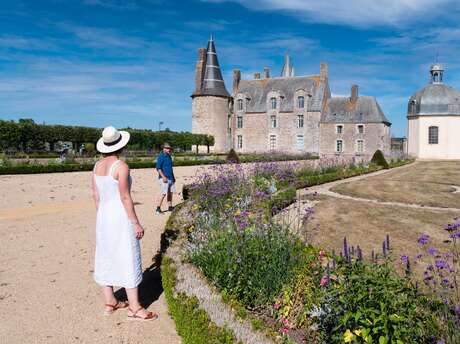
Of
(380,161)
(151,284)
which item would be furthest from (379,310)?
(380,161)

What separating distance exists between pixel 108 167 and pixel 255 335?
1686 mm

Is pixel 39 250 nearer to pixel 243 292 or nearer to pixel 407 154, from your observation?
pixel 243 292

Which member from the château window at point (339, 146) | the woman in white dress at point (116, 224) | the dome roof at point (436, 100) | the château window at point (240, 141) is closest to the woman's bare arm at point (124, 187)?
the woman in white dress at point (116, 224)

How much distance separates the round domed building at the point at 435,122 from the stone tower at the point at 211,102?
16.5m

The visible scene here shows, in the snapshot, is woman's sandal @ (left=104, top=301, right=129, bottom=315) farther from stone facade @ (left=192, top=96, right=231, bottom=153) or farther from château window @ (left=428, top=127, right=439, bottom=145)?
château window @ (left=428, top=127, right=439, bottom=145)

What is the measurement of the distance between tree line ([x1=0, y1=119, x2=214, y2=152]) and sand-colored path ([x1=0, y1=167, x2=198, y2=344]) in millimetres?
15920

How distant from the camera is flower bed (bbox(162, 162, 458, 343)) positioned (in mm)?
Result: 2232

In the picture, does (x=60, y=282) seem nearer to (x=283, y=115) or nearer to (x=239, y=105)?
(x=283, y=115)

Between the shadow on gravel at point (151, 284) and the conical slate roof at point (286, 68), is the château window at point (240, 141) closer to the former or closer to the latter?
the conical slate roof at point (286, 68)

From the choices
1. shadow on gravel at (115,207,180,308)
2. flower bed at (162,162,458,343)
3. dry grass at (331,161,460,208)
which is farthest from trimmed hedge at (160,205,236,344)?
dry grass at (331,161,460,208)

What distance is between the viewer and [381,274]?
245 centimetres

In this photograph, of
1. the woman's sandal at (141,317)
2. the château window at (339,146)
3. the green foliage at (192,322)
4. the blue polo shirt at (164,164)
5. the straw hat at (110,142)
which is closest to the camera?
the green foliage at (192,322)

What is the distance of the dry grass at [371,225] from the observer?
229 inches

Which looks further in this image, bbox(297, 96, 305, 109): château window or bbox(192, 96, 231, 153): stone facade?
bbox(192, 96, 231, 153): stone facade
